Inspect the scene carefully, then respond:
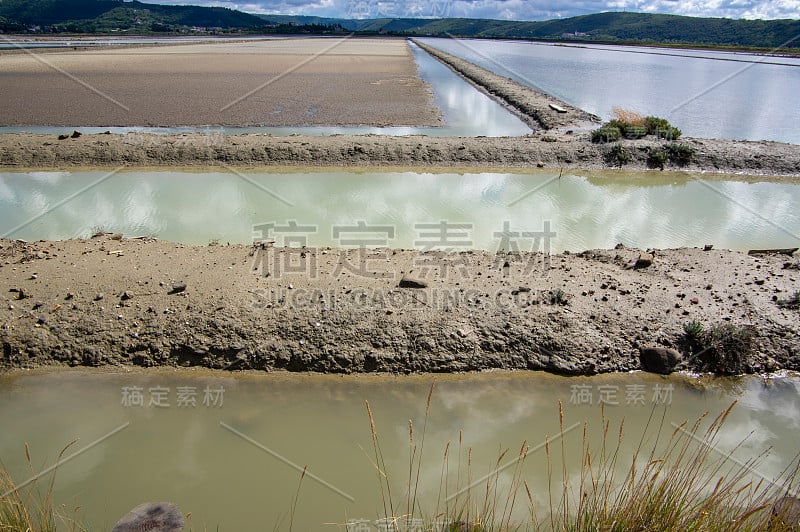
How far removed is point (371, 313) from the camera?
529cm

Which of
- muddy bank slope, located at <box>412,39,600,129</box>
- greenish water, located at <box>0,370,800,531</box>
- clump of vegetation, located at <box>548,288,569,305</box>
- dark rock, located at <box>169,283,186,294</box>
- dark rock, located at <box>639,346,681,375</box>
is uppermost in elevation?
muddy bank slope, located at <box>412,39,600,129</box>

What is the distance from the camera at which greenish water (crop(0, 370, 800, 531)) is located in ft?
11.6

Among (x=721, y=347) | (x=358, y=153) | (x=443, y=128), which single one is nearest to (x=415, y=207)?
(x=358, y=153)

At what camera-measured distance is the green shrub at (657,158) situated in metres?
12.0

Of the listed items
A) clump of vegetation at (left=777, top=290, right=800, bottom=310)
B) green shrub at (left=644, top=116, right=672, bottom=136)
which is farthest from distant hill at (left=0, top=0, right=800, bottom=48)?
clump of vegetation at (left=777, top=290, right=800, bottom=310)

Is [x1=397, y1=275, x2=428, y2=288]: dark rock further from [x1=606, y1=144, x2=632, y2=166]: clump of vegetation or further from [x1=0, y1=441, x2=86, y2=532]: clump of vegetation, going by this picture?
[x1=606, y1=144, x2=632, y2=166]: clump of vegetation

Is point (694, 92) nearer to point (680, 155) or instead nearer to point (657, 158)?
point (680, 155)

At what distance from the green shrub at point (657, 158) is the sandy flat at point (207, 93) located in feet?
21.6

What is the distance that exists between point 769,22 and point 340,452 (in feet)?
338

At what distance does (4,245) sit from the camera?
22.2 ft

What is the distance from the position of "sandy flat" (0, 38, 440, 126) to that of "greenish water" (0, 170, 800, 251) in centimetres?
590

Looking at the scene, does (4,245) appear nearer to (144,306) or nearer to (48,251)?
(48,251)

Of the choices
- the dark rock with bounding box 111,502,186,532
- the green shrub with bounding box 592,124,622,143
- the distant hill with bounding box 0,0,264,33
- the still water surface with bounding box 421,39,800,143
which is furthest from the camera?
the distant hill with bounding box 0,0,264,33

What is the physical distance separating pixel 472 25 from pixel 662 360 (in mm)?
180599
